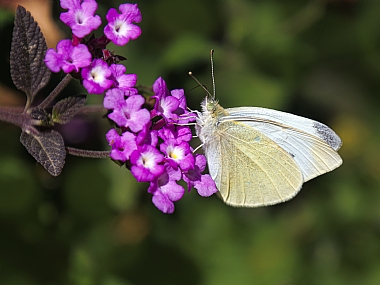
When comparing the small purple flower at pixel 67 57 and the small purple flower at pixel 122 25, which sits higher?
the small purple flower at pixel 122 25

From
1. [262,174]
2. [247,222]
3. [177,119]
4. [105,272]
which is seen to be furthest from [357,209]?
[177,119]

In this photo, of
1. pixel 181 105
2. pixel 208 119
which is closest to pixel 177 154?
pixel 181 105

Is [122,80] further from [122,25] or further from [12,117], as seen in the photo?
[12,117]

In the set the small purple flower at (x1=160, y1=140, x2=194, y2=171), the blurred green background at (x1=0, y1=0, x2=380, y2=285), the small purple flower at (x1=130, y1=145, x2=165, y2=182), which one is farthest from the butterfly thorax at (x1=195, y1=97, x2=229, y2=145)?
the blurred green background at (x1=0, y1=0, x2=380, y2=285)

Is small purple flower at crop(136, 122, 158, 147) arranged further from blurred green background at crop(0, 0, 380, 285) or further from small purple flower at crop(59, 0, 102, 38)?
blurred green background at crop(0, 0, 380, 285)

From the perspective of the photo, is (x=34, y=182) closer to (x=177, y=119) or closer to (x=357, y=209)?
(x=177, y=119)

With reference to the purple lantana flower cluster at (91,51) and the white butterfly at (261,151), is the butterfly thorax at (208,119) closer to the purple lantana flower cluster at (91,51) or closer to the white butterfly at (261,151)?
the white butterfly at (261,151)

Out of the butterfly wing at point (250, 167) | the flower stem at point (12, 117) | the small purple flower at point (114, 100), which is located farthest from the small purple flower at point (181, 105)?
the flower stem at point (12, 117)

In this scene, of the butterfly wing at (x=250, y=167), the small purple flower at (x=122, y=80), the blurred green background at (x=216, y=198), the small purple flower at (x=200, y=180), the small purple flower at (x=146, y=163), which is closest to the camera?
the small purple flower at (x=146, y=163)

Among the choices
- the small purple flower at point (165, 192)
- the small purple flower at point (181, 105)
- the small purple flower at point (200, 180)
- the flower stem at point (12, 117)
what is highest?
the small purple flower at point (181, 105)
